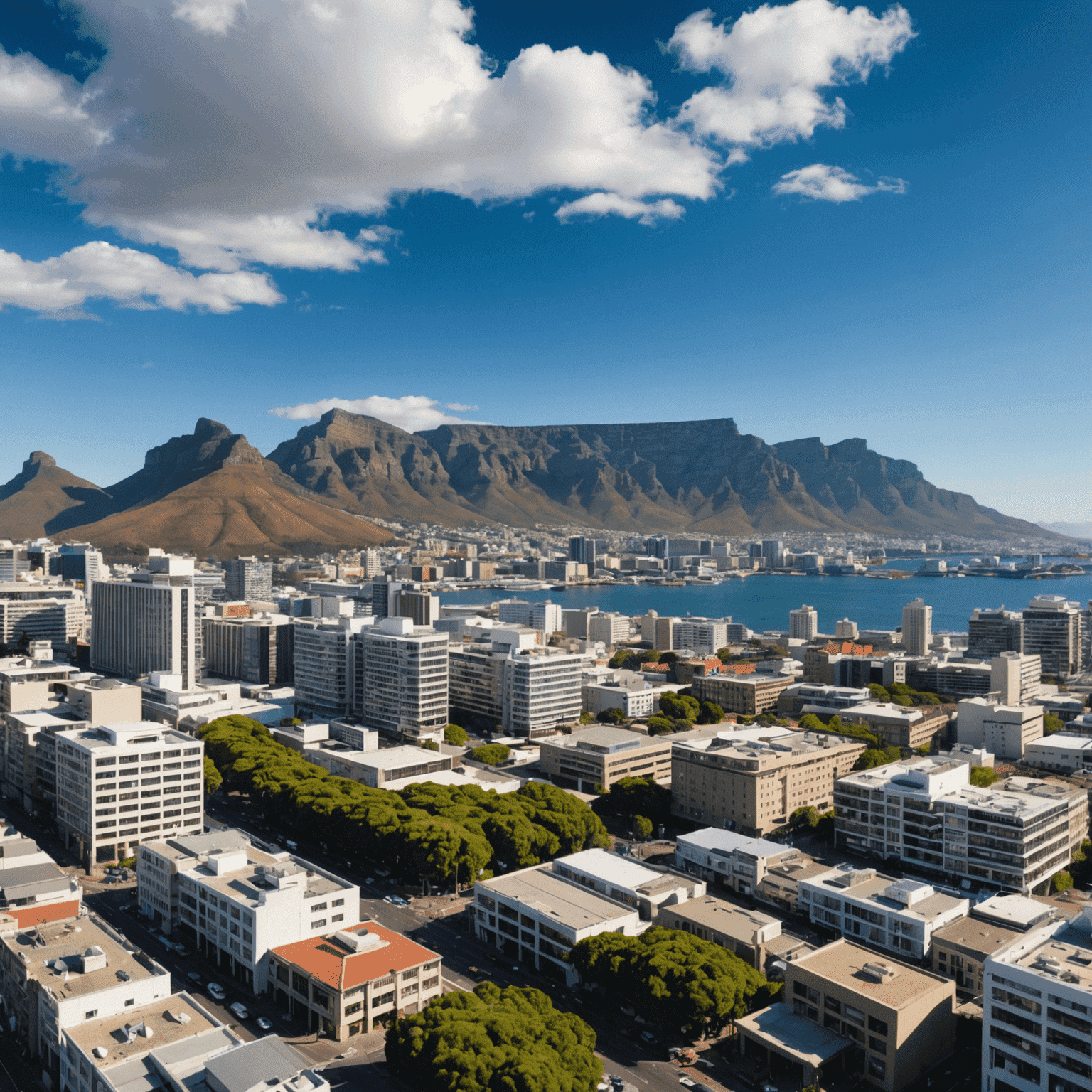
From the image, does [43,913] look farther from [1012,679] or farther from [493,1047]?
[1012,679]

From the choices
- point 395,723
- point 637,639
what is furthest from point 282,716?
point 637,639

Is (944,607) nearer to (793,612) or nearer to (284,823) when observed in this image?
(793,612)

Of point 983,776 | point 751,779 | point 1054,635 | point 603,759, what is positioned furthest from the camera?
point 1054,635

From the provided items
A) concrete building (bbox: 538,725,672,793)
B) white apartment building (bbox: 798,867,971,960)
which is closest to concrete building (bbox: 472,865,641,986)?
white apartment building (bbox: 798,867,971,960)

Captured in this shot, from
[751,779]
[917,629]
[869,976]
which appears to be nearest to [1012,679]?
[917,629]

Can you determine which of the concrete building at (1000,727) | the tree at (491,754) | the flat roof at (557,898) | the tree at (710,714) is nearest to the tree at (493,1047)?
the flat roof at (557,898)

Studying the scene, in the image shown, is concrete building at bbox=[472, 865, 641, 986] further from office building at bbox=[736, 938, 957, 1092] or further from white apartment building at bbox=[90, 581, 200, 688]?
white apartment building at bbox=[90, 581, 200, 688]
